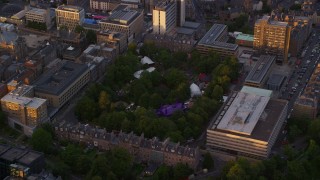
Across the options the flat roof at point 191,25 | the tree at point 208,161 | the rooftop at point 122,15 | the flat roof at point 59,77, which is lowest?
the tree at point 208,161

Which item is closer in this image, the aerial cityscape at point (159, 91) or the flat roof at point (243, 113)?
the aerial cityscape at point (159, 91)

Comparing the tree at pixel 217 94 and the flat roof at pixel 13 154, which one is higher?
the flat roof at pixel 13 154

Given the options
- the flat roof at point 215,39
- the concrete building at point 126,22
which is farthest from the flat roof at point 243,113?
the concrete building at point 126,22

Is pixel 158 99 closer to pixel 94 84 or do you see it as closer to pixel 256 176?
pixel 94 84

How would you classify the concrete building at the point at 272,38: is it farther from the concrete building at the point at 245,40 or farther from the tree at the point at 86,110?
the tree at the point at 86,110

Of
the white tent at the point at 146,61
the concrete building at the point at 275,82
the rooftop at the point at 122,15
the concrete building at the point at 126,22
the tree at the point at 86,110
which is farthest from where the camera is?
the rooftop at the point at 122,15

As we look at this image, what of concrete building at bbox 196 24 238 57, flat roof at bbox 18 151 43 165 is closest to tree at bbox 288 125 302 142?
concrete building at bbox 196 24 238 57

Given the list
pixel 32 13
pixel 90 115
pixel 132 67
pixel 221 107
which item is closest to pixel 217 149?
pixel 221 107
